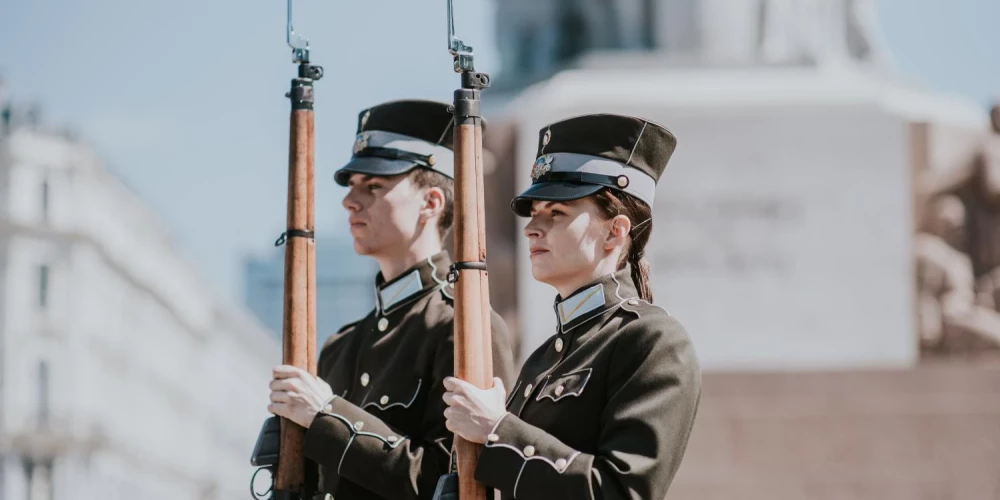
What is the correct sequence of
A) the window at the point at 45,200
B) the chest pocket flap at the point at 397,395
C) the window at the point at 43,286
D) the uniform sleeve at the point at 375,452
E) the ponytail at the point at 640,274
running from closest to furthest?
the ponytail at the point at 640,274 < the uniform sleeve at the point at 375,452 < the chest pocket flap at the point at 397,395 < the window at the point at 45,200 < the window at the point at 43,286

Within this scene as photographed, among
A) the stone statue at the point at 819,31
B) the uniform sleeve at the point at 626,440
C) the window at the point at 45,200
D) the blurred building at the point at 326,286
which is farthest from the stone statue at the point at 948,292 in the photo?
the blurred building at the point at 326,286

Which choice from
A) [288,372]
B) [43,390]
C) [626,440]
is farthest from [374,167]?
[43,390]

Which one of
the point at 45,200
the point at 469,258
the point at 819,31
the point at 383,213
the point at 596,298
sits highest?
the point at 45,200

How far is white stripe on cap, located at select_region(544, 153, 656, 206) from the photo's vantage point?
15.0 ft

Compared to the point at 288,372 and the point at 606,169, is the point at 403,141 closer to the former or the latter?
the point at 288,372

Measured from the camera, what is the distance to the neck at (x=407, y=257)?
5.48m

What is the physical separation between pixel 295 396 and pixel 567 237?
92 centimetres

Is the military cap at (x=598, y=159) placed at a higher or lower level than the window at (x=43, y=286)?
lower

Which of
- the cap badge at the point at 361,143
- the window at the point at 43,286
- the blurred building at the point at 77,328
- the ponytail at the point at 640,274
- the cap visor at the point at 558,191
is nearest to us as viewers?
the cap visor at the point at 558,191

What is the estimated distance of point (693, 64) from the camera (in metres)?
14.2

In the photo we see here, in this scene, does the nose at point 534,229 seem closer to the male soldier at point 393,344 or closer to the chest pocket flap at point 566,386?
the chest pocket flap at point 566,386

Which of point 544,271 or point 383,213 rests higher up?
point 383,213

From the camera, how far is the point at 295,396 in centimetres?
495

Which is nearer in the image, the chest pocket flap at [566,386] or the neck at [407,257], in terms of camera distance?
the chest pocket flap at [566,386]
